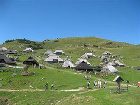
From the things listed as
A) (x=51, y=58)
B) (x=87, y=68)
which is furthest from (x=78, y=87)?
(x=51, y=58)

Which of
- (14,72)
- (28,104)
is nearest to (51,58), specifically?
(14,72)

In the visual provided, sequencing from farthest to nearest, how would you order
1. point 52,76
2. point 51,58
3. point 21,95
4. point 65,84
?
point 51,58, point 52,76, point 65,84, point 21,95

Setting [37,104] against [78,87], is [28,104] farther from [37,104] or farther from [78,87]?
[78,87]

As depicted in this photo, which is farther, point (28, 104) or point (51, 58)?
point (51, 58)

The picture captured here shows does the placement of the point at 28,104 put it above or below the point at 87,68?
below

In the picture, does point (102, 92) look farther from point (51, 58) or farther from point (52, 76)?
point (51, 58)

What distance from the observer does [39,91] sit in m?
77.8

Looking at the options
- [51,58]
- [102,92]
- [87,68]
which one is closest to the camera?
[102,92]

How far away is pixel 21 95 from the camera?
76875mm

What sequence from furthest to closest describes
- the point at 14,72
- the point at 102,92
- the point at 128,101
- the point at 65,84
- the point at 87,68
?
the point at 87,68, the point at 14,72, the point at 65,84, the point at 102,92, the point at 128,101

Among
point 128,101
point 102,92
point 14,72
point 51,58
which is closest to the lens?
point 128,101

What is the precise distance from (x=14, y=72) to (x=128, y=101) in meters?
50.1

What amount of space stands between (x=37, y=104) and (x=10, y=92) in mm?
14174

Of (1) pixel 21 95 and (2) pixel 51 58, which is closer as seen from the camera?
(1) pixel 21 95
